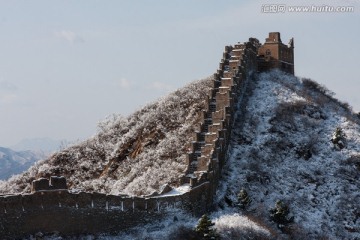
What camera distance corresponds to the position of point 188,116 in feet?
242

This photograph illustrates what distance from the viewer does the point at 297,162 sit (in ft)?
222

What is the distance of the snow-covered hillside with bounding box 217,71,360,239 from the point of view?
60.8 meters

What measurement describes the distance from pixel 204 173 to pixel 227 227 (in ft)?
22.3

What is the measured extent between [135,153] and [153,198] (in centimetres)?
1964

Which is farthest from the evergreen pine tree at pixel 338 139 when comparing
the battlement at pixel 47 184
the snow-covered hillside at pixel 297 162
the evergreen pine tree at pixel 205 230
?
the battlement at pixel 47 184

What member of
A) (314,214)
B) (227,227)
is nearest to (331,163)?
(314,214)

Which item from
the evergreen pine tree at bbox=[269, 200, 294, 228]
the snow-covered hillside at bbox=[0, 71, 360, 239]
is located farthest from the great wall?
the evergreen pine tree at bbox=[269, 200, 294, 228]

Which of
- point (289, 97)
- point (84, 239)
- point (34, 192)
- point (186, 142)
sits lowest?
point (84, 239)

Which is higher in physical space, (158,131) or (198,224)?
(158,131)

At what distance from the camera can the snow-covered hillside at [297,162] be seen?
199ft

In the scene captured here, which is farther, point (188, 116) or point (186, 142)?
point (188, 116)

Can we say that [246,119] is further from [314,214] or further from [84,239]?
[84,239]

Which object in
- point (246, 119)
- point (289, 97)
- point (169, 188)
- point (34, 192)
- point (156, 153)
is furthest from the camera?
point (289, 97)

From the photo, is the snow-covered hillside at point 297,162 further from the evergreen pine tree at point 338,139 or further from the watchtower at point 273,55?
the watchtower at point 273,55
